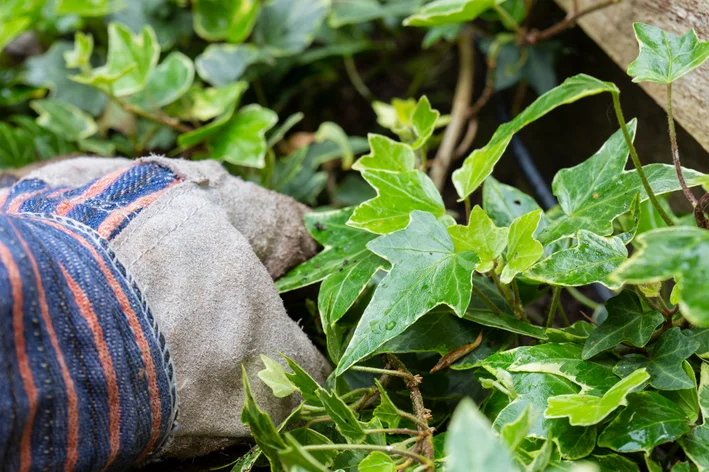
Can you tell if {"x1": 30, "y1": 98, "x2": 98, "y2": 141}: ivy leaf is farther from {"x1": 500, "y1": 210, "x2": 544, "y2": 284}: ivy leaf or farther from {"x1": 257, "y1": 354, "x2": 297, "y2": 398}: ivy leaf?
{"x1": 500, "y1": 210, "x2": 544, "y2": 284}: ivy leaf

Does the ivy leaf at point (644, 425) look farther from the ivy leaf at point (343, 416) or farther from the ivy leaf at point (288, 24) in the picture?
the ivy leaf at point (288, 24)

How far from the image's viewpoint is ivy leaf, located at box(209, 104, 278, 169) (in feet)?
3.19

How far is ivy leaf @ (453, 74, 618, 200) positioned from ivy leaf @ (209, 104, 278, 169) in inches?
14.9

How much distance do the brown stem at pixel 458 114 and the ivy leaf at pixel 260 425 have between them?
65cm

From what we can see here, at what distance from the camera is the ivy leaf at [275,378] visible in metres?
0.59

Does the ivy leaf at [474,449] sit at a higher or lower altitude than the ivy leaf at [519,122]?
lower

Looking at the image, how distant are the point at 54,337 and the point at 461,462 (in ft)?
1.09

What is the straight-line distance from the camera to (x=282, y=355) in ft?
2.01

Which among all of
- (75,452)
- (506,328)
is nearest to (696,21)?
(506,328)

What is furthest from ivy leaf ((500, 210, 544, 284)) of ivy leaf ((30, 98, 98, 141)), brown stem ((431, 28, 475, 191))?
ivy leaf ((30, 98, 98, 141))

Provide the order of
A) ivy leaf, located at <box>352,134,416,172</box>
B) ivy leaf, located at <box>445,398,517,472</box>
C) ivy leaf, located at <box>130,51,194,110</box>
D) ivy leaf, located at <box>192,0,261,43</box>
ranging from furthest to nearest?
ivy leaf, located at <box>192,0,261,43</box> → ivy leaf, located at <box>130,51,194,110</box> → ivy leaf, located at <box>352,134,416,172</box> → ivy leaf, located at <box>445,398,517,472</box>

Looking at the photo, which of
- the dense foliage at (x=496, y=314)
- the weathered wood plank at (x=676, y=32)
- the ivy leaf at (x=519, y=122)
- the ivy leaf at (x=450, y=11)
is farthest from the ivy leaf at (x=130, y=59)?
the weathered wood plank at (x=676, y=32)

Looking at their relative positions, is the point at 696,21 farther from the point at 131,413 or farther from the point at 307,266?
the point at 131,413

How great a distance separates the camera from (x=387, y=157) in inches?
30.2
